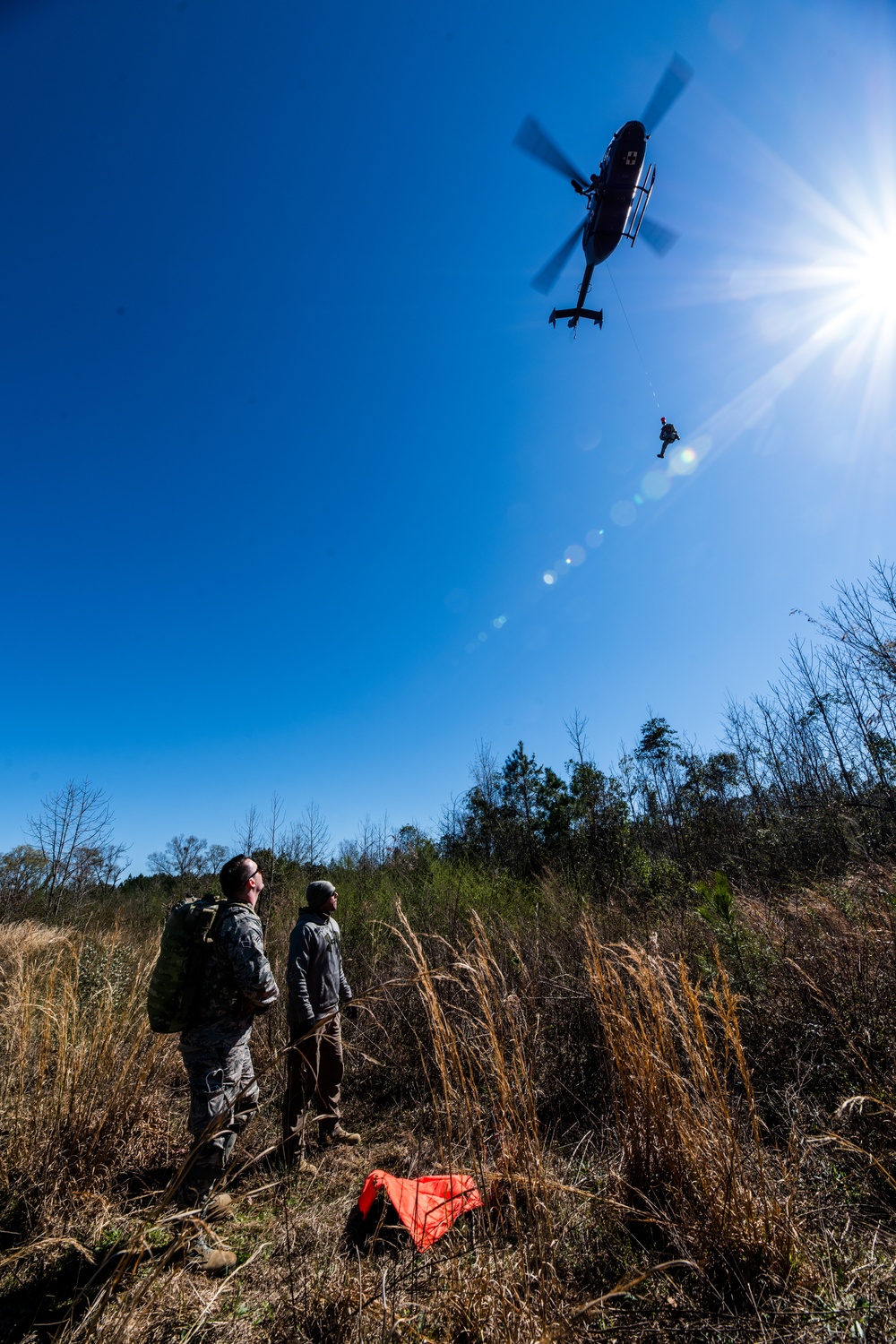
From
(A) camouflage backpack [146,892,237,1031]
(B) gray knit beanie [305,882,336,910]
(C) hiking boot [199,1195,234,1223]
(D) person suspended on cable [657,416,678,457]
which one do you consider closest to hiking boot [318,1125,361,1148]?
(C) hiking boot [199,1195,234,1223]

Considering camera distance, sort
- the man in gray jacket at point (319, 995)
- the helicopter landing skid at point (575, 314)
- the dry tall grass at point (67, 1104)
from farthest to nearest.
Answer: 1. the helicopter landing skid at point (575, 314)
2. the man in gray jacket at point (319, 995)
3. the dry tall grass at point (67, 1104)

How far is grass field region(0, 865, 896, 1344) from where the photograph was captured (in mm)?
1607

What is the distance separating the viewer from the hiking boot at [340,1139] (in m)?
4.08

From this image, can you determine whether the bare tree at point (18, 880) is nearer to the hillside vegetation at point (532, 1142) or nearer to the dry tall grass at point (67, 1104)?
the hillside vegetation at point (532, 1142)

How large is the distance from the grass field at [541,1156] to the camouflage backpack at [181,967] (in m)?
0.77

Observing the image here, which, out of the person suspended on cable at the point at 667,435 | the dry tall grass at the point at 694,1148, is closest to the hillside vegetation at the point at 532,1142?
the dry tall grass at the point at 694,1148

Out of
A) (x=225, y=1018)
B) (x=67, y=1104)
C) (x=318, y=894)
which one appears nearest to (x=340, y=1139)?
(x=318, y=894)

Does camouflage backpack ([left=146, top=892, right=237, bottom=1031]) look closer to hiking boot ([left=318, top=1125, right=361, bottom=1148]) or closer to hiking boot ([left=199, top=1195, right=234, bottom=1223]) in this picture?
hiking boot ([left=199, top=1195, right=234, bottom=1223])

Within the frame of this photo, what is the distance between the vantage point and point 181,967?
2.96 metres

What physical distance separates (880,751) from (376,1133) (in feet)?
40.8

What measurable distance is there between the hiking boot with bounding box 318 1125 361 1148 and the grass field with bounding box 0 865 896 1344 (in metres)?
0.10

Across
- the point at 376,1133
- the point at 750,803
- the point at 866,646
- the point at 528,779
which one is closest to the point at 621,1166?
the point at 376,1133

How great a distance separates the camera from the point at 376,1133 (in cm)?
446

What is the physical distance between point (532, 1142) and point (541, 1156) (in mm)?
130
